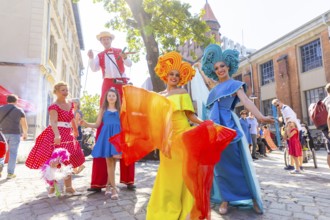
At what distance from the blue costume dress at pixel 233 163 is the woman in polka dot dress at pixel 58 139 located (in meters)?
2.23

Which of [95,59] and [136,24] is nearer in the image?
[95,59]

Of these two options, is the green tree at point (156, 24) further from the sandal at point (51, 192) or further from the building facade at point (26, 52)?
the sandal at point (51, 192)

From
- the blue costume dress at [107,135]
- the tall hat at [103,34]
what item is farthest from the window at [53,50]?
the blue costume dress at [107,135]

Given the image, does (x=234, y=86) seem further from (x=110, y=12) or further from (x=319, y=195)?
(x=110, y=12)

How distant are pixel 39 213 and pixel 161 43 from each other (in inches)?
386

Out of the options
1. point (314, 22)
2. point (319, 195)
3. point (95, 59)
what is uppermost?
point (314, 22)

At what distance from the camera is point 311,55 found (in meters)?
19.9

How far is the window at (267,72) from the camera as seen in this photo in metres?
24.1

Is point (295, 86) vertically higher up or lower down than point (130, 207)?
higher up

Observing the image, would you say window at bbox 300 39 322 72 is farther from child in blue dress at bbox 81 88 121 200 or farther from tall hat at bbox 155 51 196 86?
tall hat at bbox 155 51 196 86

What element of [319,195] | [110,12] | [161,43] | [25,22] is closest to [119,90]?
[319,195]

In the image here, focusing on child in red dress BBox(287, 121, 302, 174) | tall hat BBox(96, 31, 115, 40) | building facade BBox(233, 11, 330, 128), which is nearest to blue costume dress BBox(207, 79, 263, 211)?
tall hat BBox(96, 31, 115, 40)

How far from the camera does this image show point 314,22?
18719 mm

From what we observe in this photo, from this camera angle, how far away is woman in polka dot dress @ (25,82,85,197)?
13.3 feet
